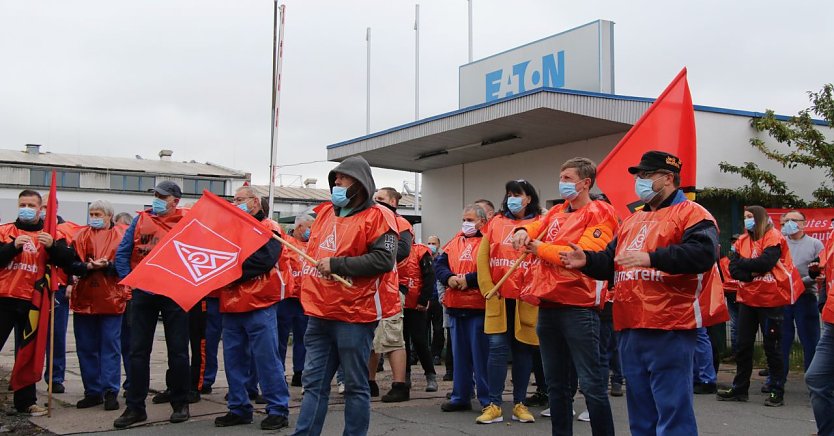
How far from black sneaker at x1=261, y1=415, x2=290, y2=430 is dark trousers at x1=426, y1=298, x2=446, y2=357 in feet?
18.7

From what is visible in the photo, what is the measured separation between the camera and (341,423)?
714 cm

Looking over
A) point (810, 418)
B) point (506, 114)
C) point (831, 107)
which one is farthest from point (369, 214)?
point (831, 107)

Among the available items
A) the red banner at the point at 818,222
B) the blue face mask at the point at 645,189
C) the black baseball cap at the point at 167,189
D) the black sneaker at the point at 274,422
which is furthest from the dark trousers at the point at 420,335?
the red banner at the point at 818,222

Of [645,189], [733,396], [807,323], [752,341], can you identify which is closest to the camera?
[645,189]

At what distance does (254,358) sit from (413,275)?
293 cm

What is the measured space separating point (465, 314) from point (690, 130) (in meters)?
3.00

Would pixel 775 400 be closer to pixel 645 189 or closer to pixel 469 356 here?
pixel 469 356

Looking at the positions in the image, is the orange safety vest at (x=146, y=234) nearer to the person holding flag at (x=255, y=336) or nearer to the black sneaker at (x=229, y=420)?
the person holding flag at (x=255, y=336)

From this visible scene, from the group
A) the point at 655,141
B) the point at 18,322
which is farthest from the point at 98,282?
the point at 655,141

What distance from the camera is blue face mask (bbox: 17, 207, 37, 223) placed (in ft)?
24.6

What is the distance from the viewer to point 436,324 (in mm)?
12562

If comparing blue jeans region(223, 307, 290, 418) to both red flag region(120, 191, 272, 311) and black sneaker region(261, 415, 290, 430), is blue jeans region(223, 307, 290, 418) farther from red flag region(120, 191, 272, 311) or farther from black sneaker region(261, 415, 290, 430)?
red flag region(120, 191, 272, 311)

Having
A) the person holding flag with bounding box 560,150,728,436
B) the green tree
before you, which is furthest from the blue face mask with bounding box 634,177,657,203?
the green tree

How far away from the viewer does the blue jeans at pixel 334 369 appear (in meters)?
5.29
